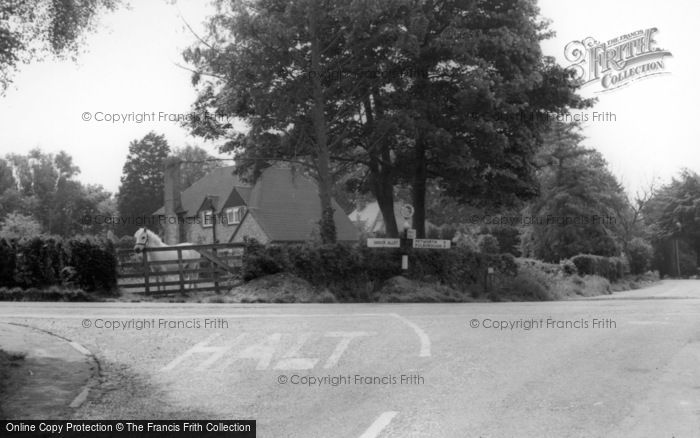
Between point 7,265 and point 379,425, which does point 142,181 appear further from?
point 379,425

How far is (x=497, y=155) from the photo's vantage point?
103ft

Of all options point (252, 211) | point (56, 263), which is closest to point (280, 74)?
point (56, 263)

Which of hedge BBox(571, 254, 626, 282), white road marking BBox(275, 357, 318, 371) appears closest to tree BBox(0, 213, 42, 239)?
hedge BBox(571, 254, 626, 282)

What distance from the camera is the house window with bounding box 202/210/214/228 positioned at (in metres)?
56.6

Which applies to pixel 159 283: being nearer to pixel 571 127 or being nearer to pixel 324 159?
pixel 324 159

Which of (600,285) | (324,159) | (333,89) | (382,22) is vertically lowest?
(600,285)

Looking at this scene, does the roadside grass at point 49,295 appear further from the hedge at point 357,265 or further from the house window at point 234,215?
the house window at point 234,215

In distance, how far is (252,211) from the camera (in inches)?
2055

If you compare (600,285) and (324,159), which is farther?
(600,285)

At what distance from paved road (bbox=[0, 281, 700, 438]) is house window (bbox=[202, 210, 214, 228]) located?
40.4 metres

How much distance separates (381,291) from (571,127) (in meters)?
32.6

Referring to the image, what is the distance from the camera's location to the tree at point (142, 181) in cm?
7856

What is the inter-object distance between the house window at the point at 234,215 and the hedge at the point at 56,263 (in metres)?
29.9

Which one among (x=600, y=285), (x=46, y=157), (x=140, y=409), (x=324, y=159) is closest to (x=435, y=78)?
(x=324, y=159)
